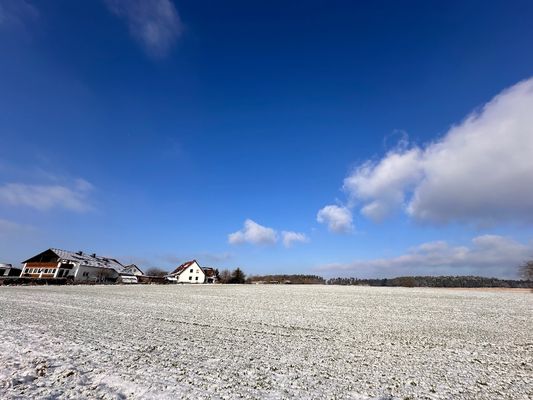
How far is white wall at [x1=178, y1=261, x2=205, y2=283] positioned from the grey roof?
905 inches

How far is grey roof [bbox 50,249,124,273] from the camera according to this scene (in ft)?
257

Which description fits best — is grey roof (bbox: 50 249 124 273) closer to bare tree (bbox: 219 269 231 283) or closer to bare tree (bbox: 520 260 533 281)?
bare tree (bbox: 219 269 231 283)

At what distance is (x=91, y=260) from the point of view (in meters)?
87.2

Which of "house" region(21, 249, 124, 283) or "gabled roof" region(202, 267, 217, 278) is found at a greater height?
"gabled roof" region(202, 267, 217, 278)

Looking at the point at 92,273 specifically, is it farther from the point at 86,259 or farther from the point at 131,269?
the point at 131,269

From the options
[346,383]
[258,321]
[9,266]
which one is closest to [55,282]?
[258,321]

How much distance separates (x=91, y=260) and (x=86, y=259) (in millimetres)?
2311

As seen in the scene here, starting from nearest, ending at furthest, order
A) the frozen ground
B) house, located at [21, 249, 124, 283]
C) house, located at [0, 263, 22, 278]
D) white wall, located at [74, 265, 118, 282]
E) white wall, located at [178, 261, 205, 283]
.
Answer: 1. the frozen ground
2. house, located at [21, 249, 124, 283]
3. white wall, located at [74, 265, 118, 282]
4. house, located at [0, 263, 22, 278]
5. white wall, located at [178, 261, 205, 283]

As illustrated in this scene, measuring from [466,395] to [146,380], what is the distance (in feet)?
26.9

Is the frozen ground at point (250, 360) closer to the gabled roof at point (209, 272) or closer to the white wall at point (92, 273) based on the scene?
the white wall at point (92, 273)

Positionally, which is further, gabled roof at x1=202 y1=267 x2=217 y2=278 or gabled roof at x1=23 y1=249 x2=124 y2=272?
gabled roof at x1=202 y1=267 x2=217 y2=278

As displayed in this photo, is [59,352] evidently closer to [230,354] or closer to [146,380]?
[146,380]

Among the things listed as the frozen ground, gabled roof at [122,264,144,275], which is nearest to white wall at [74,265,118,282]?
gabled roof at [122,264,144,275]

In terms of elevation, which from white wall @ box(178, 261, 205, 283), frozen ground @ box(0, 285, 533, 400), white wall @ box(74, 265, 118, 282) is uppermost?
white wall @ box(178, 261, 205, 283)
